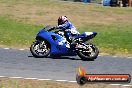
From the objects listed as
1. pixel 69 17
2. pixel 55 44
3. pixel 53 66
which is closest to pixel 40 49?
pixel 55 44

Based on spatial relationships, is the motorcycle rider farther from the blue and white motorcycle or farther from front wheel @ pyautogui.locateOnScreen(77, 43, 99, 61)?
front wheel @ pyautogui.locateOnScreen(77, 43, 99, 61)

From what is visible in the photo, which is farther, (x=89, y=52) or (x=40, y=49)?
(x=40, y=49)

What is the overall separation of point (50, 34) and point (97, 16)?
19831 millimetres

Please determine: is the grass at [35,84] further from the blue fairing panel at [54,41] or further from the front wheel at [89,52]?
the blue fairing panel at [54,41]

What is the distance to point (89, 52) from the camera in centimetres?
1797

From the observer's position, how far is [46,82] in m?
13.6

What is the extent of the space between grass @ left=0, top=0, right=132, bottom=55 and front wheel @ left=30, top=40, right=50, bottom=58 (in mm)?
3582

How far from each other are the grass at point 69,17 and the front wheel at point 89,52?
286 centimetres

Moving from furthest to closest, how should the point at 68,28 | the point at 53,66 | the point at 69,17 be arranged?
the point at 69,17 < the point at 68,28 < the point at 53,66

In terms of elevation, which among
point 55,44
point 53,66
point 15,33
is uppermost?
point 55,44

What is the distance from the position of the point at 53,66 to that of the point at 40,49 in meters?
1.94

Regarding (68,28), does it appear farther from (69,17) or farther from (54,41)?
(69,17)

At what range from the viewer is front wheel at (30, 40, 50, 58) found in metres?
18.3

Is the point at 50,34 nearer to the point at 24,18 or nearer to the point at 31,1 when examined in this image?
the point at 24,18
